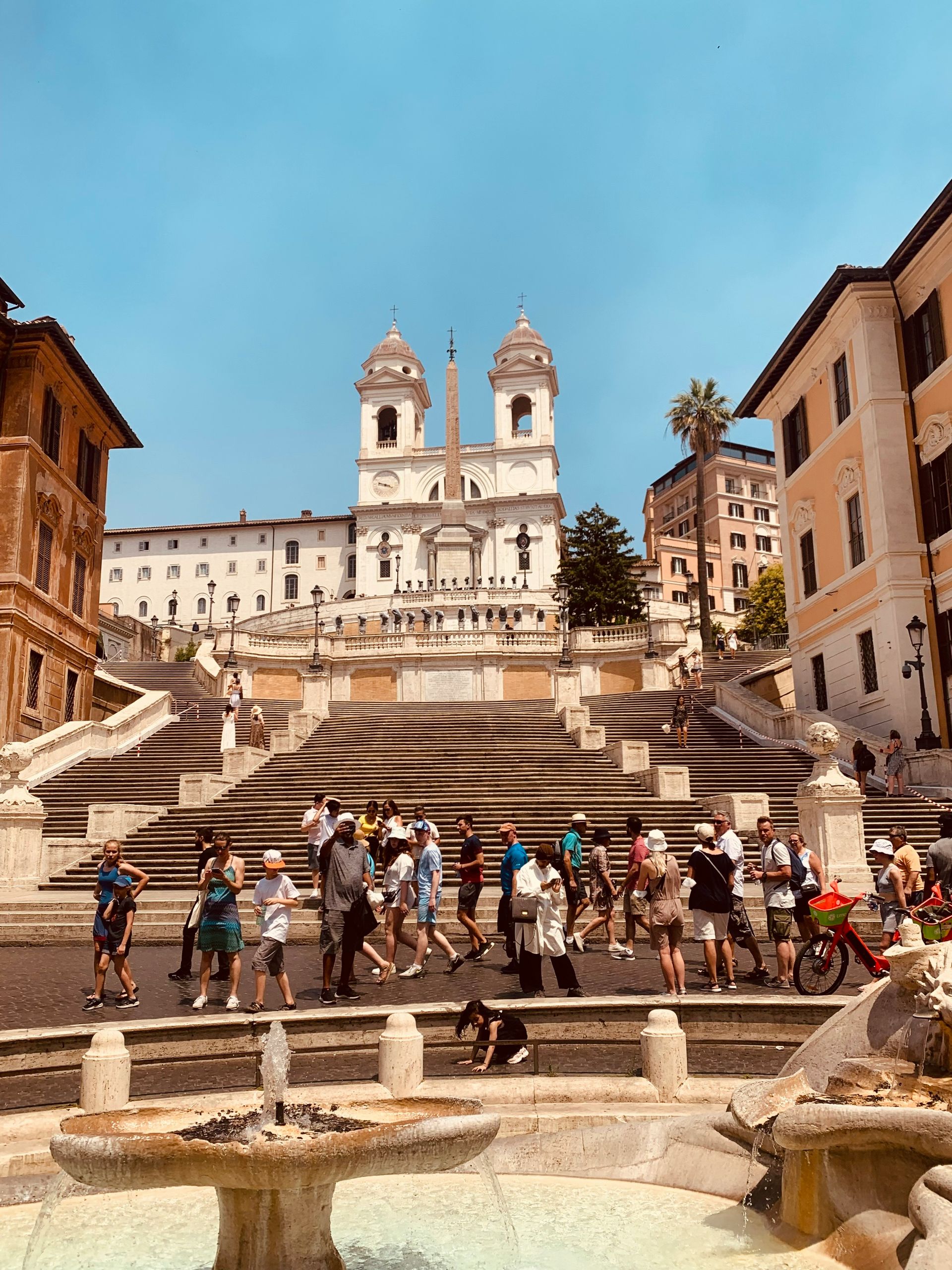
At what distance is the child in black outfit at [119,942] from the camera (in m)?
10.1

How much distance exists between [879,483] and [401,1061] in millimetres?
23149

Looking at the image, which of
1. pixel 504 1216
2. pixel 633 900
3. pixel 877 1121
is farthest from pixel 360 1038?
pixel 633 900

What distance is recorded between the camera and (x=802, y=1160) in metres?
5.11

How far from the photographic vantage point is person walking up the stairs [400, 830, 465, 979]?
11.4 meters

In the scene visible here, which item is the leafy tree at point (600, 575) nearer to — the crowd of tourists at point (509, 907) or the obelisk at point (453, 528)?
the obelisk at point (453, 528)

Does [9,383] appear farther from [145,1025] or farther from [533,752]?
[145,1025]

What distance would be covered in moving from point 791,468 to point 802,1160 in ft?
99.4

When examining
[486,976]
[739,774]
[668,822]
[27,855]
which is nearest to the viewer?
[486,976]

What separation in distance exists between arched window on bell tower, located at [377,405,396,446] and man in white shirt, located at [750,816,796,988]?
8696cm

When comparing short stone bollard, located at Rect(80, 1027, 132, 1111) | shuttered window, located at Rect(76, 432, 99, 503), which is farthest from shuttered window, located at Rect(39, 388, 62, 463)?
short stone bollard, located at Rect(80, 1027, 132, 1111)

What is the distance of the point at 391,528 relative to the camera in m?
89.2

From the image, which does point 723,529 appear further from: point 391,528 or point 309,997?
point 309,997

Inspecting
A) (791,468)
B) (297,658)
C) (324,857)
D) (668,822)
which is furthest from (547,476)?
(324,857)

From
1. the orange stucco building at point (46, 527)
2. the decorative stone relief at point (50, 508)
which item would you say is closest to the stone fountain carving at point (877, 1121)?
the orange stucco building at point (46, 527)
